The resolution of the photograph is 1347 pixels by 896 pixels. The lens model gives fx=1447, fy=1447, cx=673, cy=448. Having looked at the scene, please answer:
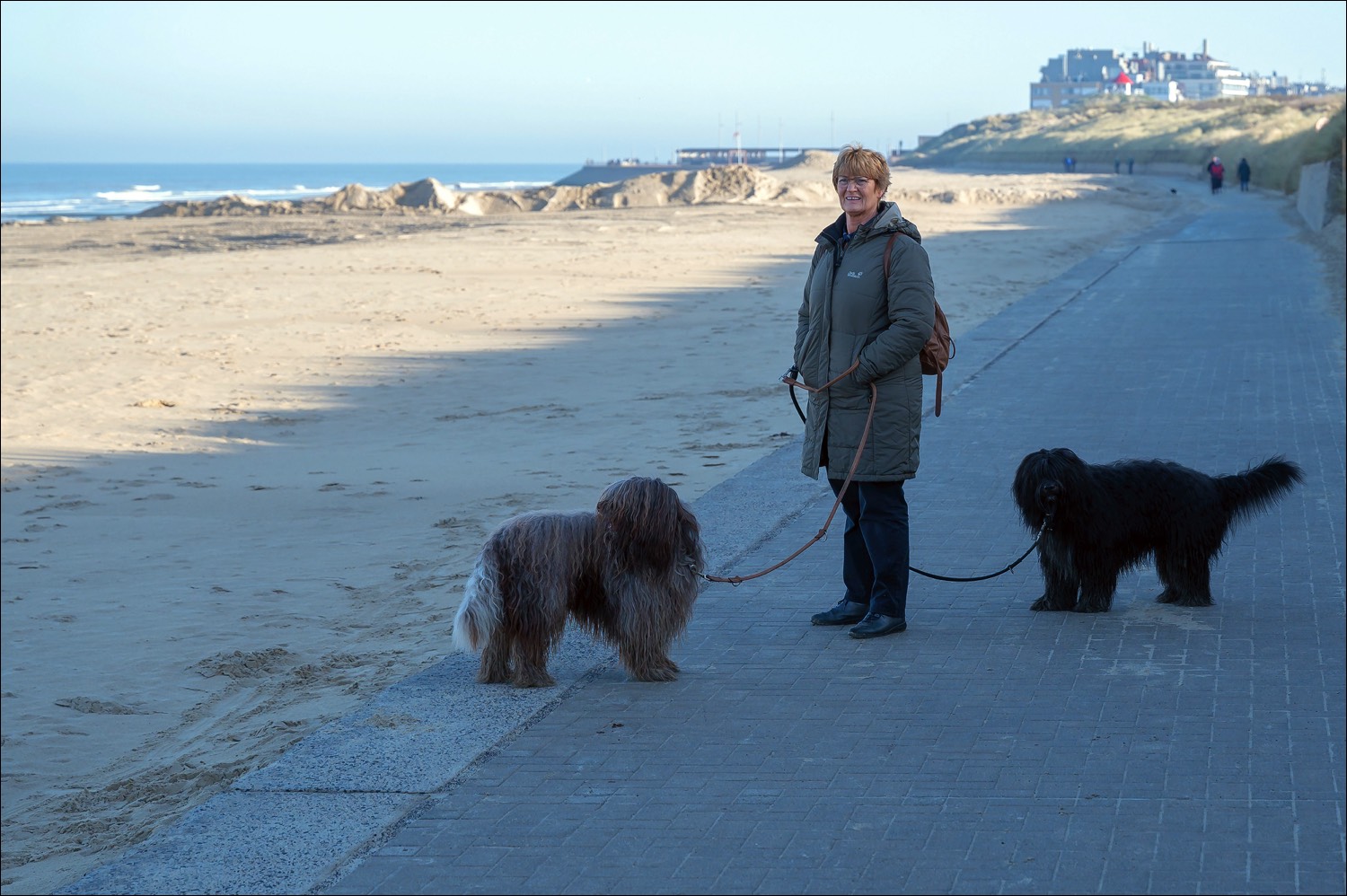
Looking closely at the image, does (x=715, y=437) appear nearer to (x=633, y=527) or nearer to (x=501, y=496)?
(x=501, y=496)

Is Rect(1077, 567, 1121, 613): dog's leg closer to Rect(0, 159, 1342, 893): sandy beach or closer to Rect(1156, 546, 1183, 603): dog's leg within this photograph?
Rect(1156, 546, 1183, 603): dog's leg

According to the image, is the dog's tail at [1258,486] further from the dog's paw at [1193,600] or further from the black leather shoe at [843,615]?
the black leather shoe at [843,615]

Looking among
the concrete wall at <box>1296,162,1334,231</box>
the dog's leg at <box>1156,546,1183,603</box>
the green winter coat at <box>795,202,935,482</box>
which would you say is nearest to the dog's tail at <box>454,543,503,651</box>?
the green winter coat at <box>795,202,935,482</box>

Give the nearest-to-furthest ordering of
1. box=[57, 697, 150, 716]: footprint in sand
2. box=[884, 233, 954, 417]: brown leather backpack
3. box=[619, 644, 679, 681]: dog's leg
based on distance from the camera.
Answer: box=[619, 644, 679, 681]: dog's leg, box=[884, 233, 954, 417]: brown leather backpack, box=[57, 697, 150, 716]: footprint in sand

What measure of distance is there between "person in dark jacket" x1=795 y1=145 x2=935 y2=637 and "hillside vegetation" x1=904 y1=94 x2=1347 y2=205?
28.5 meters

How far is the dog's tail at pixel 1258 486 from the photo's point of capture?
20.9 ft

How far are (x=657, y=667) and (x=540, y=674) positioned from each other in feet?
1.45

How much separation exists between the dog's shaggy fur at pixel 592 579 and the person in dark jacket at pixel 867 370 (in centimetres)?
90

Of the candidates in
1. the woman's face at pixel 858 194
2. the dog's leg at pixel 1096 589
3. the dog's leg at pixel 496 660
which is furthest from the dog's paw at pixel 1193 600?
the dog's leg at pixel 496 660

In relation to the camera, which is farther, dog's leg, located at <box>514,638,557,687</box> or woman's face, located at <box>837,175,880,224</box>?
woman's face, located at <box>837,175,880,224</box>

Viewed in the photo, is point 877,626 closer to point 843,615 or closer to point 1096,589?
point 843,615

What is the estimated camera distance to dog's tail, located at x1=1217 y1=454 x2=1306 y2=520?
6359 mm

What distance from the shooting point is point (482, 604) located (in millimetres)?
5309

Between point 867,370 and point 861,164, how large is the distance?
0.80 meters
